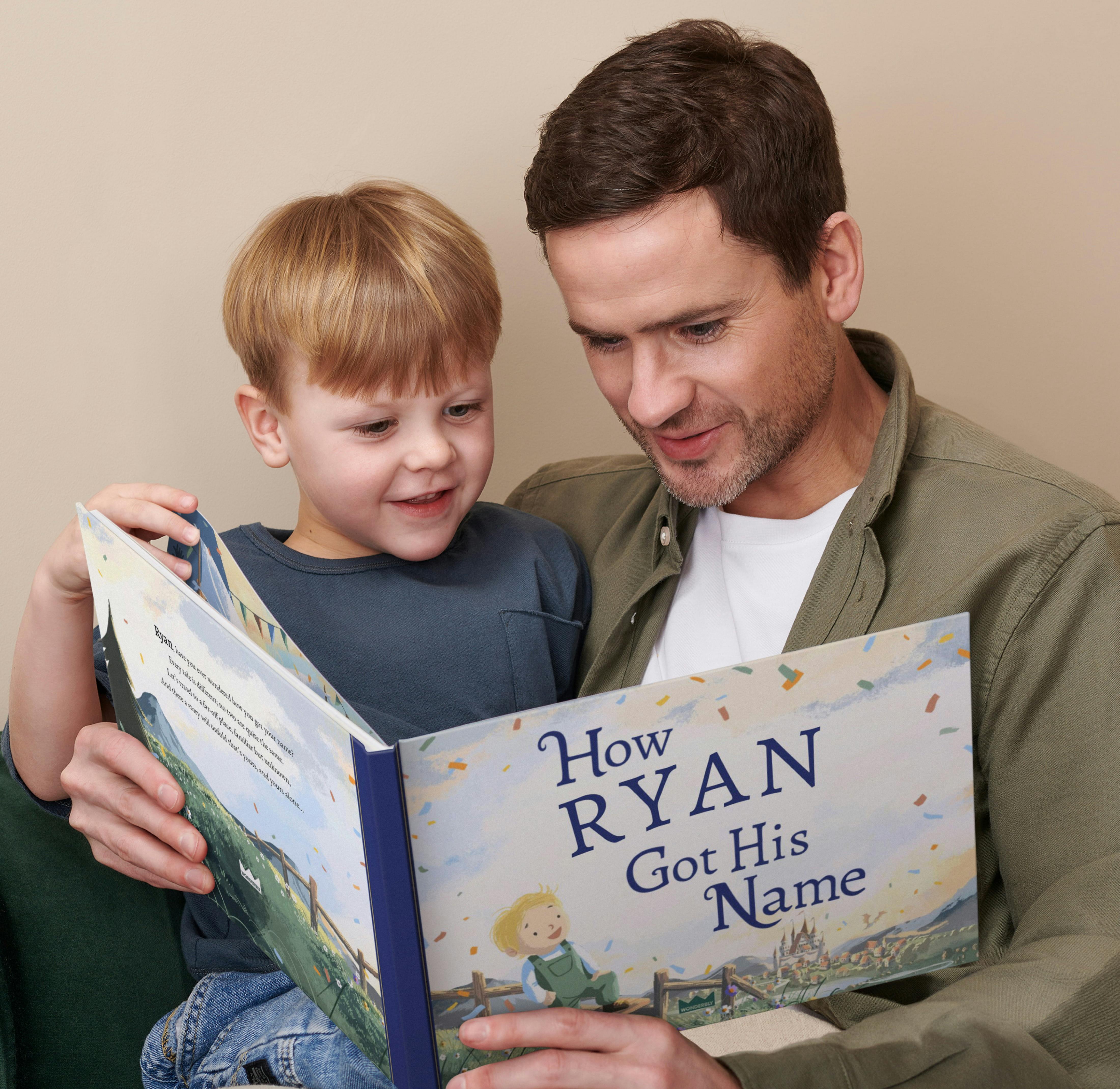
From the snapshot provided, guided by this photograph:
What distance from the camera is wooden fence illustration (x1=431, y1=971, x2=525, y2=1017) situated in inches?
32.7

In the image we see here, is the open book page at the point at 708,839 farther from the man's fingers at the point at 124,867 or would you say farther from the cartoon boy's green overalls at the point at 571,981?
the man's fingers at the point at 124,867

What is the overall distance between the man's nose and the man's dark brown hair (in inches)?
6.4

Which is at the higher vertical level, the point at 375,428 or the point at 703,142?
the point at 703,142

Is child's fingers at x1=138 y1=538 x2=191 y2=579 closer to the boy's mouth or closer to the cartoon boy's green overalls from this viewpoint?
the boy's mouth

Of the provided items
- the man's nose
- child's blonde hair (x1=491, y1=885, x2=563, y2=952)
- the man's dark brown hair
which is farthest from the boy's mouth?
child's blonde hair (x1=491, y1=885, x2=563, y2=952)

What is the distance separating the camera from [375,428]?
49.6 inches

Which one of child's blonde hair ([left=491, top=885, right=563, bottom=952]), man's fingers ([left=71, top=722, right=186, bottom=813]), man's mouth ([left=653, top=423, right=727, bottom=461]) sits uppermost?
man's mouth ([left=653, top=423, right=727, bottom=461])

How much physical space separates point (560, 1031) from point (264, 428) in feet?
2.62

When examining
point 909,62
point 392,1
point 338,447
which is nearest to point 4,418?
point 338,447

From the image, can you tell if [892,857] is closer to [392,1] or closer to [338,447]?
[338,447]

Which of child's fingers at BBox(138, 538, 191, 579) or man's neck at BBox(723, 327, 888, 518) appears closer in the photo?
child's fingers at BBox(138, 538, 191, 579)

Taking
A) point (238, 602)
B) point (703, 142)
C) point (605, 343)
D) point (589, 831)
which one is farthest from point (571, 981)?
point (703, 142)

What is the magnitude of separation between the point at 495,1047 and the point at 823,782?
0.33 m

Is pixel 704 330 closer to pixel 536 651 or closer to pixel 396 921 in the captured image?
pixel 536 651
